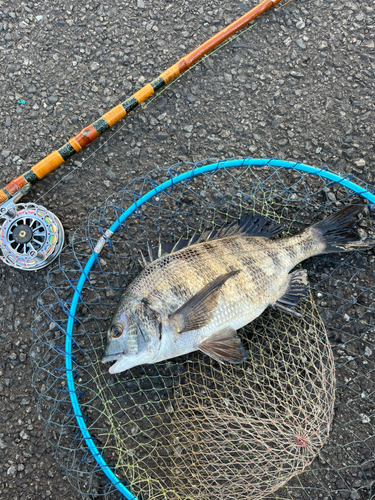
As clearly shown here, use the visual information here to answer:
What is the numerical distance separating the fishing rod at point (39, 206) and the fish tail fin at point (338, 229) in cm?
176

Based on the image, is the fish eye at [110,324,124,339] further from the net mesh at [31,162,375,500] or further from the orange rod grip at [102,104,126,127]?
the orange rod grip at [102,104,126,127]

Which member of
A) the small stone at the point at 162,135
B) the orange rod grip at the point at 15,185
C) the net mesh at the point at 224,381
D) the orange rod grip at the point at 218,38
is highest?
the orange rod grip at the point at 15,185

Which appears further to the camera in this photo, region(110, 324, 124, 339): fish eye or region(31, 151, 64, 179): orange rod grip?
region(31, 151, 64, 179): orange rod grip

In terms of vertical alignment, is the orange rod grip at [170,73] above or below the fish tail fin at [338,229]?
above

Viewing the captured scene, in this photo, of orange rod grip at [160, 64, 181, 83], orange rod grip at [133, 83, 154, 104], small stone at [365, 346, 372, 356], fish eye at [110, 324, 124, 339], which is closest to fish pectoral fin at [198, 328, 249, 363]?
fish eye at [110, 324, 124, 339]

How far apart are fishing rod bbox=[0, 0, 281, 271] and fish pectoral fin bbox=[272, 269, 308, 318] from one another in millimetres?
1857

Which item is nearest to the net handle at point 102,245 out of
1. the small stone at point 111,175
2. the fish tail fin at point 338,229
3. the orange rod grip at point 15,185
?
the fish tail fin at point 338,229

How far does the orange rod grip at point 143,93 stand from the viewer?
9.20 feet

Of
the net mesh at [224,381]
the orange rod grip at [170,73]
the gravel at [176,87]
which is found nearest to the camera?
the net mesh at [224,381]

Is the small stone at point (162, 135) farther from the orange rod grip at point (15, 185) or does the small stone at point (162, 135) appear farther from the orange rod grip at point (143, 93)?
the orange rod grip at point (15, 185)

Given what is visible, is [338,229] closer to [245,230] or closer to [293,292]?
[293,292]

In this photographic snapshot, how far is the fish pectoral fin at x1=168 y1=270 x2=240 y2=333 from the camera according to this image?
228cm

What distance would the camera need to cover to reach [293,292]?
2607 millimetres

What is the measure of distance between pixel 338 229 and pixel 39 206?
2.39 meters
